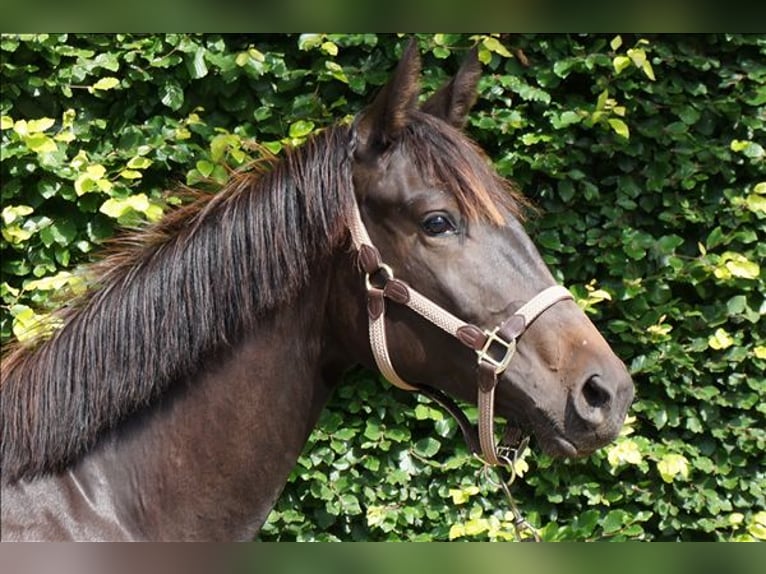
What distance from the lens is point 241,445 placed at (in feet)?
5.89

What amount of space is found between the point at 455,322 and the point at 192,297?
0.61 m

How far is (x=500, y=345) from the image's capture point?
171 cm

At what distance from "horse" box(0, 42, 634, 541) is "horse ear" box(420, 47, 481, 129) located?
21 cm

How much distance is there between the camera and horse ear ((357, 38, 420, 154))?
5.74 feet

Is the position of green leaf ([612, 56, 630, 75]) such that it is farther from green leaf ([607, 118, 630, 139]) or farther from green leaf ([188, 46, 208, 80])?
green leaf ([188, 46, 208, 80])

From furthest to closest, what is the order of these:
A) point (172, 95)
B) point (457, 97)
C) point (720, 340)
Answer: point (720, 340)
point (172, 95)
point (457, 97)

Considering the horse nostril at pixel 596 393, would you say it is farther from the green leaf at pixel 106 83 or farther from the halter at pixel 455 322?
the green leaf at pixel 106 83

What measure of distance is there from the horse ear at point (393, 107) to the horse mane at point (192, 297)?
4cm

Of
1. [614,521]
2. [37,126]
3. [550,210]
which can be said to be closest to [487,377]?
[550,210]

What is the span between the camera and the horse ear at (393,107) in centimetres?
175

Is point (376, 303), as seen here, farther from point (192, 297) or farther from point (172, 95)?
point (172, 95)

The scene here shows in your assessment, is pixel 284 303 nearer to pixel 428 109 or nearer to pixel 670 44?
pixel 428 109

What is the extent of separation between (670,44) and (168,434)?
268cm

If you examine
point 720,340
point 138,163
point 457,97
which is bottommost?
point 720,340
